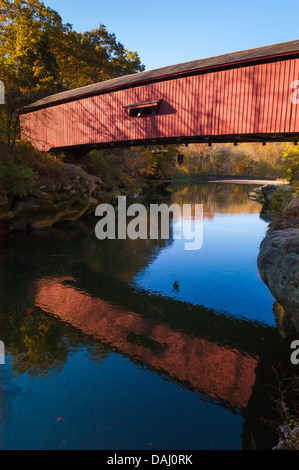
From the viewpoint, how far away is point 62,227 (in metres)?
17.7

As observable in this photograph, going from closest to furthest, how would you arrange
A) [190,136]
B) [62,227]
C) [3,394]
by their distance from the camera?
[3,394] → [190,136] → [62,227]

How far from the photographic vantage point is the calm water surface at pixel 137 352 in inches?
171

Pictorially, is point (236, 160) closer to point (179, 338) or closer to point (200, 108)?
point (200, 108)

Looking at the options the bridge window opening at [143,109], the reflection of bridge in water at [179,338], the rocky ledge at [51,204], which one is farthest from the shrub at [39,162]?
the reflection of bridge in water at [179,338]

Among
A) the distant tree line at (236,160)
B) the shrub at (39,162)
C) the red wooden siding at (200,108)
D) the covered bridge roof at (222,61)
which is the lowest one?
the shrub at (39,162)

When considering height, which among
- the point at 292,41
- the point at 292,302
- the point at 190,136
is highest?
the point at 292,41

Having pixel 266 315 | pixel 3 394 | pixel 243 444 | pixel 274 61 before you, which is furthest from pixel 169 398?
pixel 274 61

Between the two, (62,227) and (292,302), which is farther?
(62,227)

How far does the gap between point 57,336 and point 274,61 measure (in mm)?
13080

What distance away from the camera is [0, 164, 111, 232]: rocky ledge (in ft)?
48.6

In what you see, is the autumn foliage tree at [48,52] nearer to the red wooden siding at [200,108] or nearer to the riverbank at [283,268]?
the red wooden siding at [200,108]

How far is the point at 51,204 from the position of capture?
16.2m

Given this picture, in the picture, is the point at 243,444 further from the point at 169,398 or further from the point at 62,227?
the point at 62,227

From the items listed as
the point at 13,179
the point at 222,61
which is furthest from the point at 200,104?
the point at 13,179
